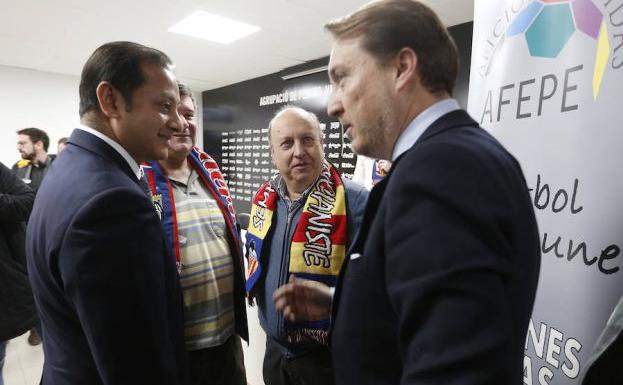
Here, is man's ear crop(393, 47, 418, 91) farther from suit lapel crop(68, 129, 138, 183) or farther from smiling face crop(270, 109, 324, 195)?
smiling face crop(270, 109, 324, 195)

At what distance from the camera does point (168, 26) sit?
336 centimetres

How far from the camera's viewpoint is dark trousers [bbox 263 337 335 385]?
128cm

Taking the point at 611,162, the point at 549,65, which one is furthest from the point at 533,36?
the point at 611,162

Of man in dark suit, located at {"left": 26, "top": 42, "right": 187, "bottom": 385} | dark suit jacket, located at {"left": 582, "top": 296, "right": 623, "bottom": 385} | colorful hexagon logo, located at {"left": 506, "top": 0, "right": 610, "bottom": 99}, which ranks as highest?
colorful hexagon logo, located at {"left": 506, "top": 0, "right": 610, "bottom": 99}

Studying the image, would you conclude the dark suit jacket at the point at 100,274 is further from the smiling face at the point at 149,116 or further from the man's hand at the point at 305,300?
the man's hand at the point at 305,300

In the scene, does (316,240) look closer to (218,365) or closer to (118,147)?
(218,365)

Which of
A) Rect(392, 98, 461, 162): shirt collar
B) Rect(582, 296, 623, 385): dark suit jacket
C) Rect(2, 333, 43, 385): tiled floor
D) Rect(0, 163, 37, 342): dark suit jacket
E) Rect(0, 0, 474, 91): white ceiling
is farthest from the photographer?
Rect(0, 0, 474, 91): white ceiling

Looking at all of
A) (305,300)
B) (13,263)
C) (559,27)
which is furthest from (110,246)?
(13,263)

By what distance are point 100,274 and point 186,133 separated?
73 centimetres

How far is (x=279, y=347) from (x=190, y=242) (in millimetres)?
572

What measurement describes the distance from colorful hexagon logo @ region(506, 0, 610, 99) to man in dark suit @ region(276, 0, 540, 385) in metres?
0.62

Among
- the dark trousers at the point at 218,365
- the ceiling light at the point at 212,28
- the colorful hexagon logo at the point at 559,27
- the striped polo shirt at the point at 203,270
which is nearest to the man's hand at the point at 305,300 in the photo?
the striped polo shirt at the point at 203,270

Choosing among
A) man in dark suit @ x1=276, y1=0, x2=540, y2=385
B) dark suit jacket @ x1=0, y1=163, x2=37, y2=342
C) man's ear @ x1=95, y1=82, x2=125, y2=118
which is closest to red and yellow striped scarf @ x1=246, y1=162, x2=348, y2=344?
man in dark suit @ x1=276, y1=0, x2=540, y2=385

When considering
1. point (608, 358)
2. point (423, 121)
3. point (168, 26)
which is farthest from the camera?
point (168, 26)
